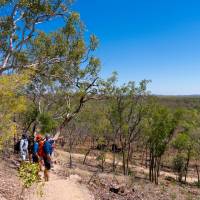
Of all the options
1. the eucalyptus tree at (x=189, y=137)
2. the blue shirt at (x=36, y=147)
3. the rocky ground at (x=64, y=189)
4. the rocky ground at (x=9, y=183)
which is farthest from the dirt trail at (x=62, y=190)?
the eucalyptus tree at (x=189, y=137)

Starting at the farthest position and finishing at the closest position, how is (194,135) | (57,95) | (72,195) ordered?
(194,135), (57,95), (72,195)

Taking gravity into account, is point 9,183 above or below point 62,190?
above

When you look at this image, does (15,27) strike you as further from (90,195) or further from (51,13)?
(90,195)

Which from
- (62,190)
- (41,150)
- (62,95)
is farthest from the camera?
(62,95)

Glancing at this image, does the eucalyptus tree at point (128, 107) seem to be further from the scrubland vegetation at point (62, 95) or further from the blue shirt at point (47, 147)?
the blue shirt at point (47, 147)

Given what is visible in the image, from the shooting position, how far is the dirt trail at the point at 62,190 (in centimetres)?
1584

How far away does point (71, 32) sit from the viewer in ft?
71.8

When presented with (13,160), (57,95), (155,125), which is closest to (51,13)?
(13,160)

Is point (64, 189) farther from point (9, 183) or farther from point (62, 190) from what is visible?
point (9, 183)

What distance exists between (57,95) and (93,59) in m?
6.97

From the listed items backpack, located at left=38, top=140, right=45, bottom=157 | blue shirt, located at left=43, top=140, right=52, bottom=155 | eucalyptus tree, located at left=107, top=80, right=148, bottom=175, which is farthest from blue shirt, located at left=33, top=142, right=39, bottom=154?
eucalyptus tree, located at left=107, top=80, right=148, bottom=175

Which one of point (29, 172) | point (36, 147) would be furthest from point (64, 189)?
point (29, 172)

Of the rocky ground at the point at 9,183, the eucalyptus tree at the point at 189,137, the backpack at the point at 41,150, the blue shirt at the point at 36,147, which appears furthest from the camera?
the eucalyptus tree at the point at 189,137

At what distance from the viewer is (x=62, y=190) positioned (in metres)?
17.4
